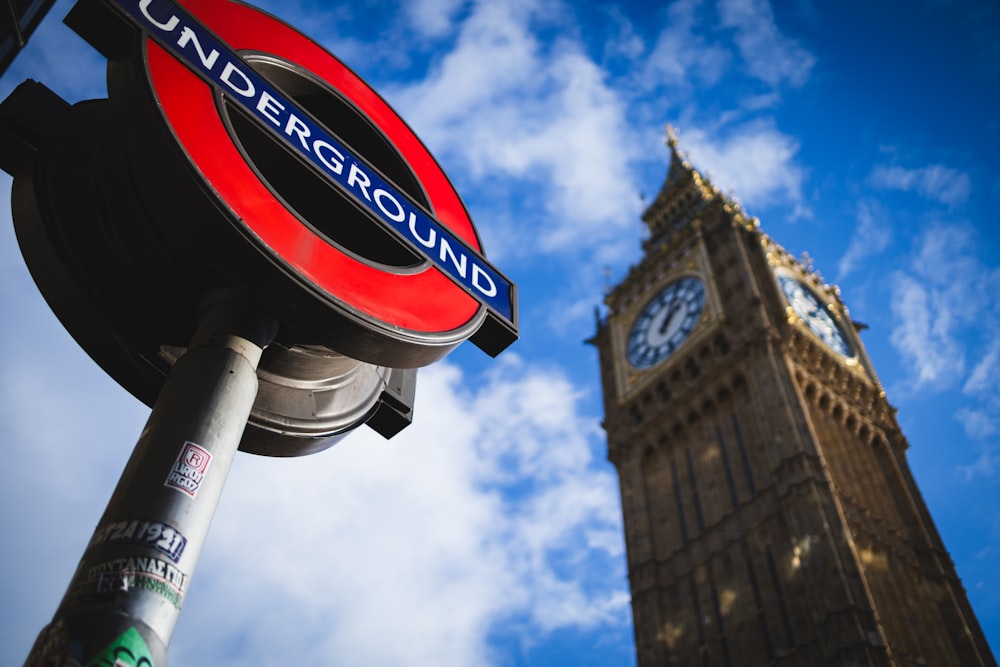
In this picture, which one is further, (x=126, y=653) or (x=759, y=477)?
(x=759, y=477)

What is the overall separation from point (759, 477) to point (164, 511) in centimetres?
3153

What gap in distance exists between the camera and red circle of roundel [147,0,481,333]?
14.3 ft

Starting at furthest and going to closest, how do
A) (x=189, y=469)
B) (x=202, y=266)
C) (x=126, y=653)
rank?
(x=202, y=266) < (x=189, y=469) < (x=126, y=653)

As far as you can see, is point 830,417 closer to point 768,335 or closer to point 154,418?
point 768,335

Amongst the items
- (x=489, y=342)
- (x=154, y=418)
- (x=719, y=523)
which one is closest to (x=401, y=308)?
(x=489, y=342)

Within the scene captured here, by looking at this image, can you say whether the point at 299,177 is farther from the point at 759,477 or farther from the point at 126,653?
the point at 759,477

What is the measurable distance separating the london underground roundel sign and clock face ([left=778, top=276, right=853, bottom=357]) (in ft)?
123

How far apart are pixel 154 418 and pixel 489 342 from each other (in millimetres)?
2301

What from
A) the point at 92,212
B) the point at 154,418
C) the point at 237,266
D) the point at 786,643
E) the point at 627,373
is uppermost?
the point at 627,373

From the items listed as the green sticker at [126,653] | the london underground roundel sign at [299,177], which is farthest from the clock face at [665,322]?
the green sticker at [126,653]

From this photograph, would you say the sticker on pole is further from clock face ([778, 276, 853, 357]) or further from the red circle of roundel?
clock face ([778, 276, 853, 357])

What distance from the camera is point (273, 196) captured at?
4.59 m

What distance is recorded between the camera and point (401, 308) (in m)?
4.88

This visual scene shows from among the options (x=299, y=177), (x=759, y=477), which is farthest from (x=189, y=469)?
(x=759, y=477)
